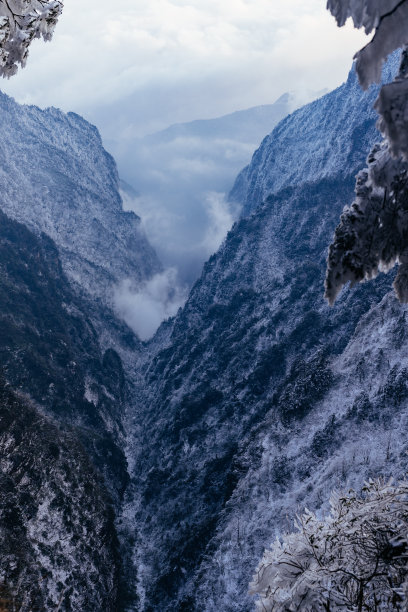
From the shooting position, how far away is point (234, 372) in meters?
85.4

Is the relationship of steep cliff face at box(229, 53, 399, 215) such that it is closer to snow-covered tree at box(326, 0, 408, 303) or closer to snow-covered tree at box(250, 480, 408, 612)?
snow-covered tree at box(326, 0, 408, 303)

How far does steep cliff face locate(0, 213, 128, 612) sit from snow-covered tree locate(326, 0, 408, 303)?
21.0ft

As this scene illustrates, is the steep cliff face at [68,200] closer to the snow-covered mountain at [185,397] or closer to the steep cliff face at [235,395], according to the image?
the snow-covered mountain at [185,397]

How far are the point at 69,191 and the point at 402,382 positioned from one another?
A: 145 metres

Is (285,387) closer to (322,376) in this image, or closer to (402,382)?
(322,376)

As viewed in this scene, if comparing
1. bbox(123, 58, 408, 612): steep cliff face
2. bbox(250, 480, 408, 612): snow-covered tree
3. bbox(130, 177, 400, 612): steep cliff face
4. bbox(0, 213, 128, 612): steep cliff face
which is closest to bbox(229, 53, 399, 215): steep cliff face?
Result: bbox(123, 58, 408, 612): steep cliff face

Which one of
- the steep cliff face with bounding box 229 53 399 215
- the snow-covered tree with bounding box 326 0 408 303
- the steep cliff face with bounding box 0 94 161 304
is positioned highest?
the steep cliff face with bounding box 229 53 399 215

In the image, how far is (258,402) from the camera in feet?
244

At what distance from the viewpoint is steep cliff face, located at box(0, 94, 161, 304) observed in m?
141

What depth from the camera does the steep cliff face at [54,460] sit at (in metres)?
36.5

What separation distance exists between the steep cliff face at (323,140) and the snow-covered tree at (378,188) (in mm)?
129593

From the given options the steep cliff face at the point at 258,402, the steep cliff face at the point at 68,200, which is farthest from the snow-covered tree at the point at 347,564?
the steep cliff face at the point at 68,200

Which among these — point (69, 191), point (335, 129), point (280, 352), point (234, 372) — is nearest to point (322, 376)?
point (280, 352)

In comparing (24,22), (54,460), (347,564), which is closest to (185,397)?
(54,460)
